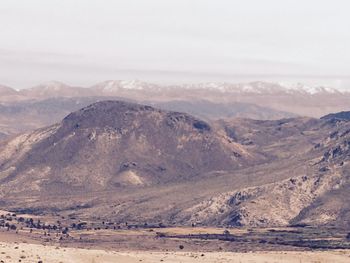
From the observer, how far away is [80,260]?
198 m

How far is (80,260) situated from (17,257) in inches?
726

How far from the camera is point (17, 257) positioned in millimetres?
187000

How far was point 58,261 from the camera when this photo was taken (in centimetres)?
19025

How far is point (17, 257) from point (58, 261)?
10.6 meters

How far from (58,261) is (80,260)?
29.3ft
